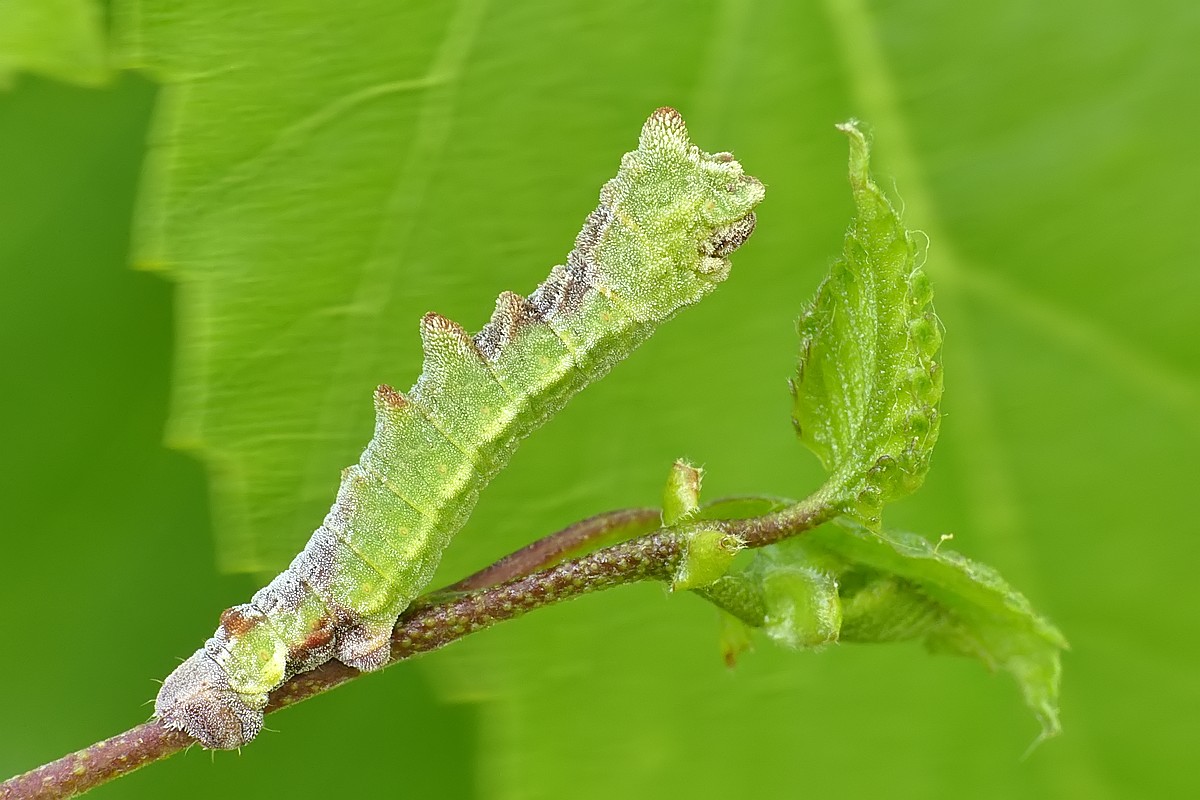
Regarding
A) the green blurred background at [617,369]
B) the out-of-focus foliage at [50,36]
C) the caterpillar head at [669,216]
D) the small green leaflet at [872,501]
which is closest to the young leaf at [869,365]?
the small green leaflet at [872,501]

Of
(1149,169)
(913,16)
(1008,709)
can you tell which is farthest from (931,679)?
(913,16)

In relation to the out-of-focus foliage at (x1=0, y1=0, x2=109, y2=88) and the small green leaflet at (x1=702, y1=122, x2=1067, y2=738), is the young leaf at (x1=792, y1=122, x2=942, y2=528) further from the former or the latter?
the out-of-focus foliage at (x1=0, y1=0, x2=109, y2=88)

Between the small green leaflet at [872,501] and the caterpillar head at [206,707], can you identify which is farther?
the caterpillar head at [206,707]

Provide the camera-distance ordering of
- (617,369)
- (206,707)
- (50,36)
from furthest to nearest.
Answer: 1. (617,369)
2. (50,36)
3. (206,707)

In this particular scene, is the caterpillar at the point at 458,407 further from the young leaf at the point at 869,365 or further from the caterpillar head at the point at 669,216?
the young leaf at the point at 869,365

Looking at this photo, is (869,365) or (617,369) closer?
(869,365)

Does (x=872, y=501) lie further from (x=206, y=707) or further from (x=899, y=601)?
(x=206, y=707)

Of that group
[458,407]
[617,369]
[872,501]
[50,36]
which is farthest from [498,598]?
[50,36]

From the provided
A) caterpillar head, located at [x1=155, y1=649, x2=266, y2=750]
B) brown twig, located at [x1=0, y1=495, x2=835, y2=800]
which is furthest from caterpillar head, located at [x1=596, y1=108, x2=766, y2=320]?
caterpillar head, located at [x1=155, y1=649, x2=266, y2=750]
